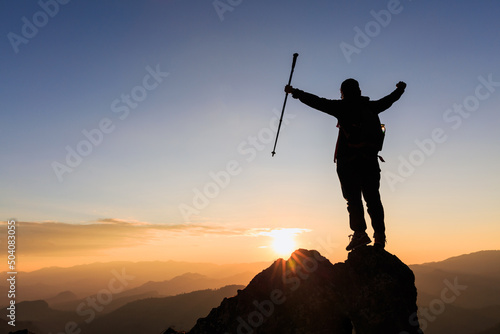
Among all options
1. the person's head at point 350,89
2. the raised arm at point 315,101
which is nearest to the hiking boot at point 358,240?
the raised arm at point 315,101

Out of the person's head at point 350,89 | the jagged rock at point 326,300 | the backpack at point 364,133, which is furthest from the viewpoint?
the person's head at point 350,89

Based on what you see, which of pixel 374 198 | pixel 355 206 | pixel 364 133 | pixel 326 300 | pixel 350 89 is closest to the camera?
pixel 326 300

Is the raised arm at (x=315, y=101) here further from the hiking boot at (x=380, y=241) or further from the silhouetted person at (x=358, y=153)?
the hiking boot at (x=380, y=241)

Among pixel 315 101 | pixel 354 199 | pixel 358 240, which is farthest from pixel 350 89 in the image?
pixel 358 240

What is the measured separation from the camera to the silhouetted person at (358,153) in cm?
870

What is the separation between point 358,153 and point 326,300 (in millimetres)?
4369

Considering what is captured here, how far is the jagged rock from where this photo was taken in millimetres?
7680

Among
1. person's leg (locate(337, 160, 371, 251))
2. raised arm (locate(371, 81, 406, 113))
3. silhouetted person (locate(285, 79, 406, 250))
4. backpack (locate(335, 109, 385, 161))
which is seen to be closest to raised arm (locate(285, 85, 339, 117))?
silhouetted person (locate(285, 79, 406, 250))

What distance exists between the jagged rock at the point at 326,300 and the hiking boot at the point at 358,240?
181 mm

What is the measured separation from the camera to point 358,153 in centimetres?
870

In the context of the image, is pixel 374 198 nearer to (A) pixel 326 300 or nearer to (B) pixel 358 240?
(B) pixel 358 240

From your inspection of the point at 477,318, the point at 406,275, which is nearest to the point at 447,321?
the point at 477,318

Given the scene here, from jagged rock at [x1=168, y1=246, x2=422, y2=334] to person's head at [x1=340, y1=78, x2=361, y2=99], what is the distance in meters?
4.72

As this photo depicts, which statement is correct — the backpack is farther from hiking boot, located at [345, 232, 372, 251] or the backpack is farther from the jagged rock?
the jagged rock
